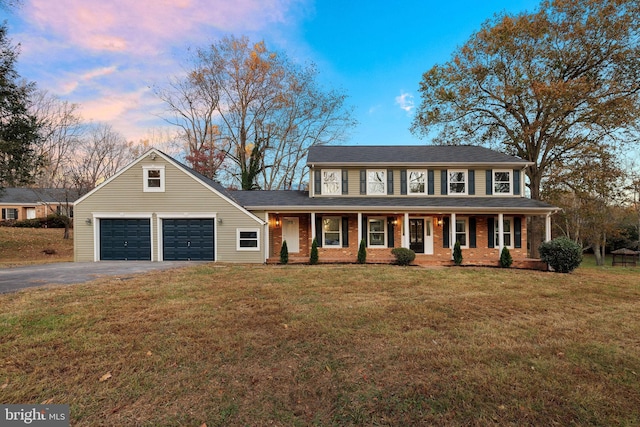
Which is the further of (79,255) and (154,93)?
(154,93)

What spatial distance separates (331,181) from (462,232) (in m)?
7.20

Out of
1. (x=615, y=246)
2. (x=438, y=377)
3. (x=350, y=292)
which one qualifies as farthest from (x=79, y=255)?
(x=615, y=246)

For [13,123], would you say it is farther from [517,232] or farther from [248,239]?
[517,232]

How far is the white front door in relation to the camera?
15195 mm

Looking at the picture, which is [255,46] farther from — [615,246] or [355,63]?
[615,246]

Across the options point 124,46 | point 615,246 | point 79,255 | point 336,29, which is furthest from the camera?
point 615,246

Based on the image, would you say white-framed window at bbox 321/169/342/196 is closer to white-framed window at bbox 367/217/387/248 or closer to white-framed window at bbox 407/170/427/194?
white-framed window at bbox 367/217/387/248

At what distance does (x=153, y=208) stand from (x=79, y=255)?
13.0 feet

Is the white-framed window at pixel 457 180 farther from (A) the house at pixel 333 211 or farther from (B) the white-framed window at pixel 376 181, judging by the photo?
(B) the white-framed window at pixel 376 181

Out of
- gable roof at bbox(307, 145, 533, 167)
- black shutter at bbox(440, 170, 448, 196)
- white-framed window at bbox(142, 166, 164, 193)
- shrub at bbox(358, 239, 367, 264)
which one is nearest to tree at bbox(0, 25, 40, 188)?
white-framed window at bbox(142, 166, 164, 193)

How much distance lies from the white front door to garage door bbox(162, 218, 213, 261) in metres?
3.66

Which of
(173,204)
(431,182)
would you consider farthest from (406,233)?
(173,204)

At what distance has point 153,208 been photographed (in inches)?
532

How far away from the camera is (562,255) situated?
11.8 meters
